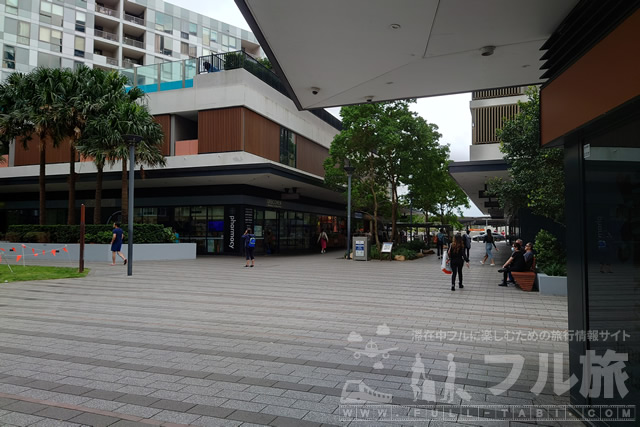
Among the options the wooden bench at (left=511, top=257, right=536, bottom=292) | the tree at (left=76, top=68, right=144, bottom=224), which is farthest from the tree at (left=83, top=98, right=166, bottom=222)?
the wooden bench at (left=511, top=257, right=536, bottom=292)

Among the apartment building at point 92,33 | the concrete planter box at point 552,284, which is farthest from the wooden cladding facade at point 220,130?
the apartment building at point 92,33

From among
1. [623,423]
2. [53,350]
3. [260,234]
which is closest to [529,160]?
[623,423]

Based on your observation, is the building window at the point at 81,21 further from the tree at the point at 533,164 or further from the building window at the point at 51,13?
the tree at the point at 533,164

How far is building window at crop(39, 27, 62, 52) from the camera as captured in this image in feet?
143

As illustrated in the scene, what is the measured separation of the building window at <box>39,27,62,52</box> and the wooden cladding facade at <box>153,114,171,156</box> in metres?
27.9

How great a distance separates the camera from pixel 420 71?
235 inches

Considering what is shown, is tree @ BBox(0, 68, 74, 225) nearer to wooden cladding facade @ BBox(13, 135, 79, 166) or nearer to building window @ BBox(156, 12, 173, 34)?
wooden cladding facade @ BBox(13, 135, 79, 166)

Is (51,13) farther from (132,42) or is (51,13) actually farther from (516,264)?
(516,264)

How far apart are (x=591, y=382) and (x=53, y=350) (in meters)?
6.23

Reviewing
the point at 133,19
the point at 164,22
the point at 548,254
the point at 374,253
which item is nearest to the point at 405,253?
the point at 374,253

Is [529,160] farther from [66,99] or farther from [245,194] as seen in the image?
[66,99]

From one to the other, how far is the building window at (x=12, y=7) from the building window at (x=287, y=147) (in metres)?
34.0

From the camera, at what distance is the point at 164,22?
53.8 meters

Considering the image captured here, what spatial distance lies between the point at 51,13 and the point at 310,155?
34.1 m
